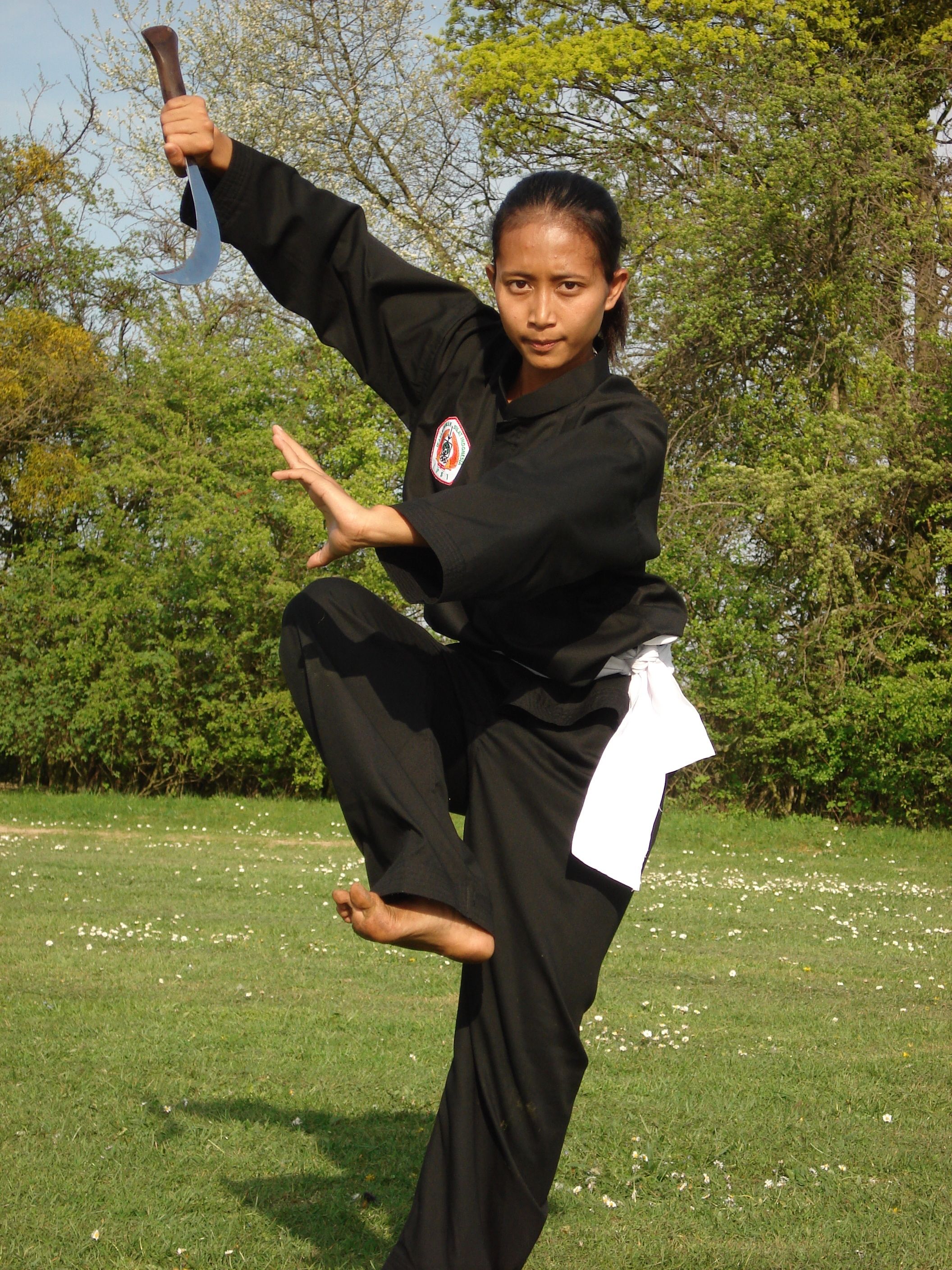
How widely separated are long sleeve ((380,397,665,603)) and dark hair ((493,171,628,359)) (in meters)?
0.44

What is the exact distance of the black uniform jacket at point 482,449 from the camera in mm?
2420

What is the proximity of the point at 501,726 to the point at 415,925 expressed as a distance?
0.52 m

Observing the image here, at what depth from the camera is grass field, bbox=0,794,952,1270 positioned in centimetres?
395

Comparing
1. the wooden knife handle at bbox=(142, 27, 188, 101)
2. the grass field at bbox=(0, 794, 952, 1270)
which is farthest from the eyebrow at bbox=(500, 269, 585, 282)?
the grass field at bbox=(0, 794, 952, 1270)

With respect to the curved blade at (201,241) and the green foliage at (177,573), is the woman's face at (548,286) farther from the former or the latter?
the green foliage at (177,573)

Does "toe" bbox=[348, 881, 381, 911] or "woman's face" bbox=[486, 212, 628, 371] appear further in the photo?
"woman's face" bbox=[486, 212, 628, 371]

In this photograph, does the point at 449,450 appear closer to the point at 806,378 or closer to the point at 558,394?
the point at 558,394

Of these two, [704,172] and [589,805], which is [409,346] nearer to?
[589,805]

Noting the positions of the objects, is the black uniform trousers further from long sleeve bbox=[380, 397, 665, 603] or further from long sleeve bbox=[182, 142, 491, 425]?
long sleeve bbox=[182, 142, 491, 425]

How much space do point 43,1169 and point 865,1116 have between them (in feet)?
10.2

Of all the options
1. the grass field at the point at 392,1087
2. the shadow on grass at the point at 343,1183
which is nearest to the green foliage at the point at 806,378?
the grass field at the point at 392,1087

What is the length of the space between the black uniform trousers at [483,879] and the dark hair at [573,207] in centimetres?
90

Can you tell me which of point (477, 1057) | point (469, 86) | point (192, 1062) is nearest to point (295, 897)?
point (192, 1062)

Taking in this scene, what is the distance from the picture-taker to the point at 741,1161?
4.62 m
